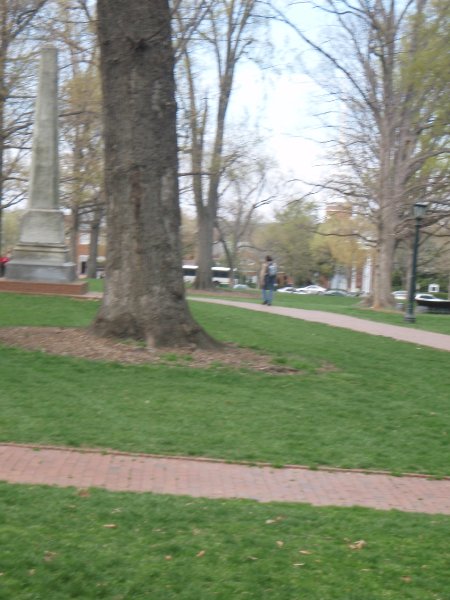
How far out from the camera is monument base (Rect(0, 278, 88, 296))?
763 inches

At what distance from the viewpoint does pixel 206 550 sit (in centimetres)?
461

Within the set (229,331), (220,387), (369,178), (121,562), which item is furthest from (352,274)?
(121,562)

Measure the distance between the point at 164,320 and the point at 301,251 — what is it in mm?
66812

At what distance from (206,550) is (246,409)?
4.07 metres

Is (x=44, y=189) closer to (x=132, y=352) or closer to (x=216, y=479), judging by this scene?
(x=132, y=352)

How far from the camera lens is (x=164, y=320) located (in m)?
11.5

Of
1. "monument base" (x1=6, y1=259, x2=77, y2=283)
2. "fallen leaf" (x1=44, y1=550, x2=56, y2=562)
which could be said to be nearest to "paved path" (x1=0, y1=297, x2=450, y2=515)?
"fallen leaf" (x1=44, y1=550, x2=56, y2=562)

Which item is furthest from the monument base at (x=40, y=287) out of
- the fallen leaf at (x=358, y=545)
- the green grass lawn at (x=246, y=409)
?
the fallen leaf at (x=358, y=545)

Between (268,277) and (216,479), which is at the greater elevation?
(268,277)

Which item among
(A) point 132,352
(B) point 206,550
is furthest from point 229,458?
(A) point 132,352

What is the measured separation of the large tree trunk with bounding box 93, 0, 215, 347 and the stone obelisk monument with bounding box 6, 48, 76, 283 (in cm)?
888

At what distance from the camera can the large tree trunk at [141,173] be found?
11.3m

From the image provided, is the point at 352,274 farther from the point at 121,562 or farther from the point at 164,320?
the point at 121,562

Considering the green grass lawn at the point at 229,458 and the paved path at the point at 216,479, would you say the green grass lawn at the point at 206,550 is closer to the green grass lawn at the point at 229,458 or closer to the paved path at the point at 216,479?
the green grass lawn at the point at 229,458
